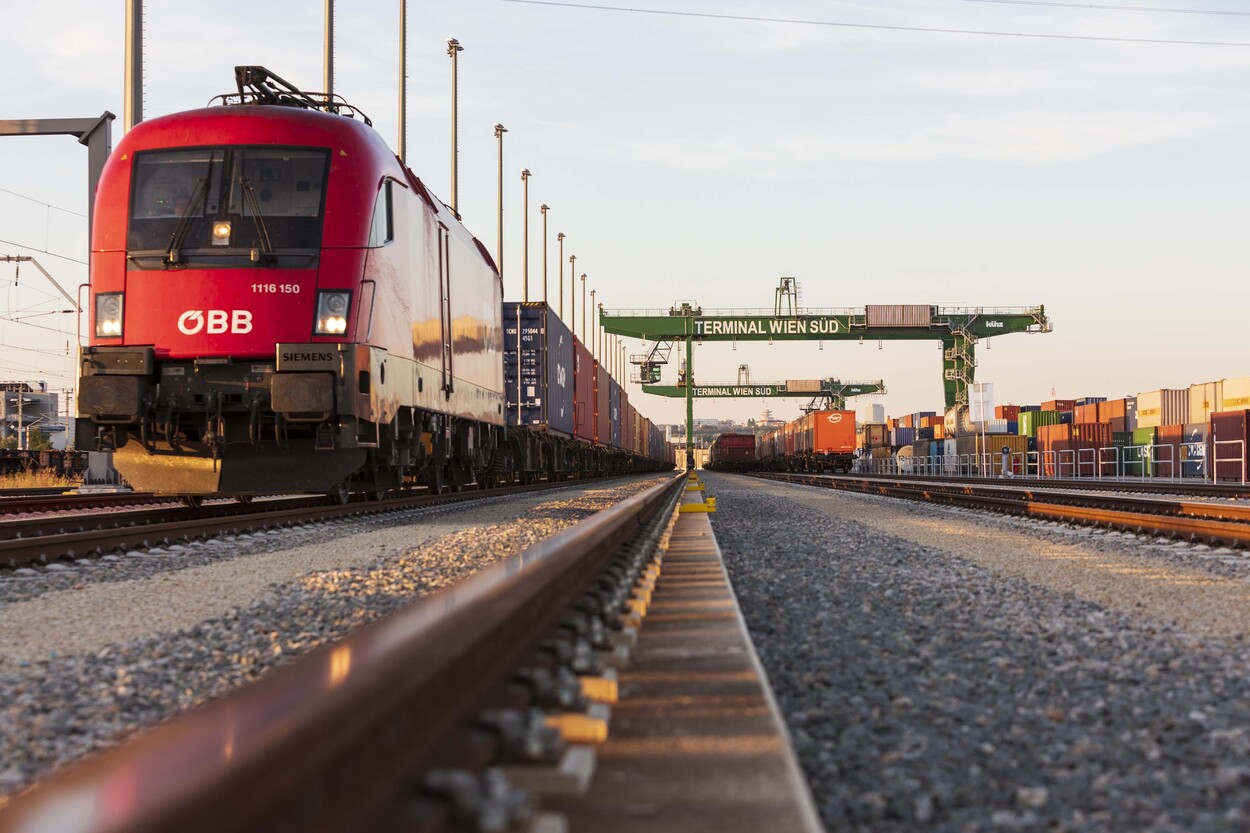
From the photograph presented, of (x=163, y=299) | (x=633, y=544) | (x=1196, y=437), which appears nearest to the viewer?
(x=633, y=544)

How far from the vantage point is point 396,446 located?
34.2ft

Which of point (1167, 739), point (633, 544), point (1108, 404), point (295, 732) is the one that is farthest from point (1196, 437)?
point (295, 732)

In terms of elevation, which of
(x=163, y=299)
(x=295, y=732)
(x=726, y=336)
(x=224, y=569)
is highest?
(x=726, y=336)

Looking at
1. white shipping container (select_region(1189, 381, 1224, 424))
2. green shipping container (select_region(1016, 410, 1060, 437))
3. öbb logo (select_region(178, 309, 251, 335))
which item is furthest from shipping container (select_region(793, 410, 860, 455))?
öbb logo (select_region(178, 309, 251, 335))

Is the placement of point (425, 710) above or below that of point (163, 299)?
below

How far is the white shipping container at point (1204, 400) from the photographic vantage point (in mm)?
30875

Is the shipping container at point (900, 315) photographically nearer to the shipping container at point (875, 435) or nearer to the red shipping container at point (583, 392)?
the red shipping container at point (583, 392)

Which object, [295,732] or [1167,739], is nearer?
[295,732]

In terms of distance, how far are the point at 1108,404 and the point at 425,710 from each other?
43.5m

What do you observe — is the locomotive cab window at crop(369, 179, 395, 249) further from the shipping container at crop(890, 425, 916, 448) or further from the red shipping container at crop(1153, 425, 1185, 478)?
the shipping container at crop(890, 425, 916, 448)

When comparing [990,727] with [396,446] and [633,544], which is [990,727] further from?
[396,446]

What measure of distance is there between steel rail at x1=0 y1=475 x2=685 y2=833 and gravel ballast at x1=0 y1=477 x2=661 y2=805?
1.14 m

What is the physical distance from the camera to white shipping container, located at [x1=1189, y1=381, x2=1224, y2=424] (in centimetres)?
3088

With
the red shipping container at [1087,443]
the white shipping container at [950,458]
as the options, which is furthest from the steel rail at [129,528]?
the white shipping container at [950,458]
